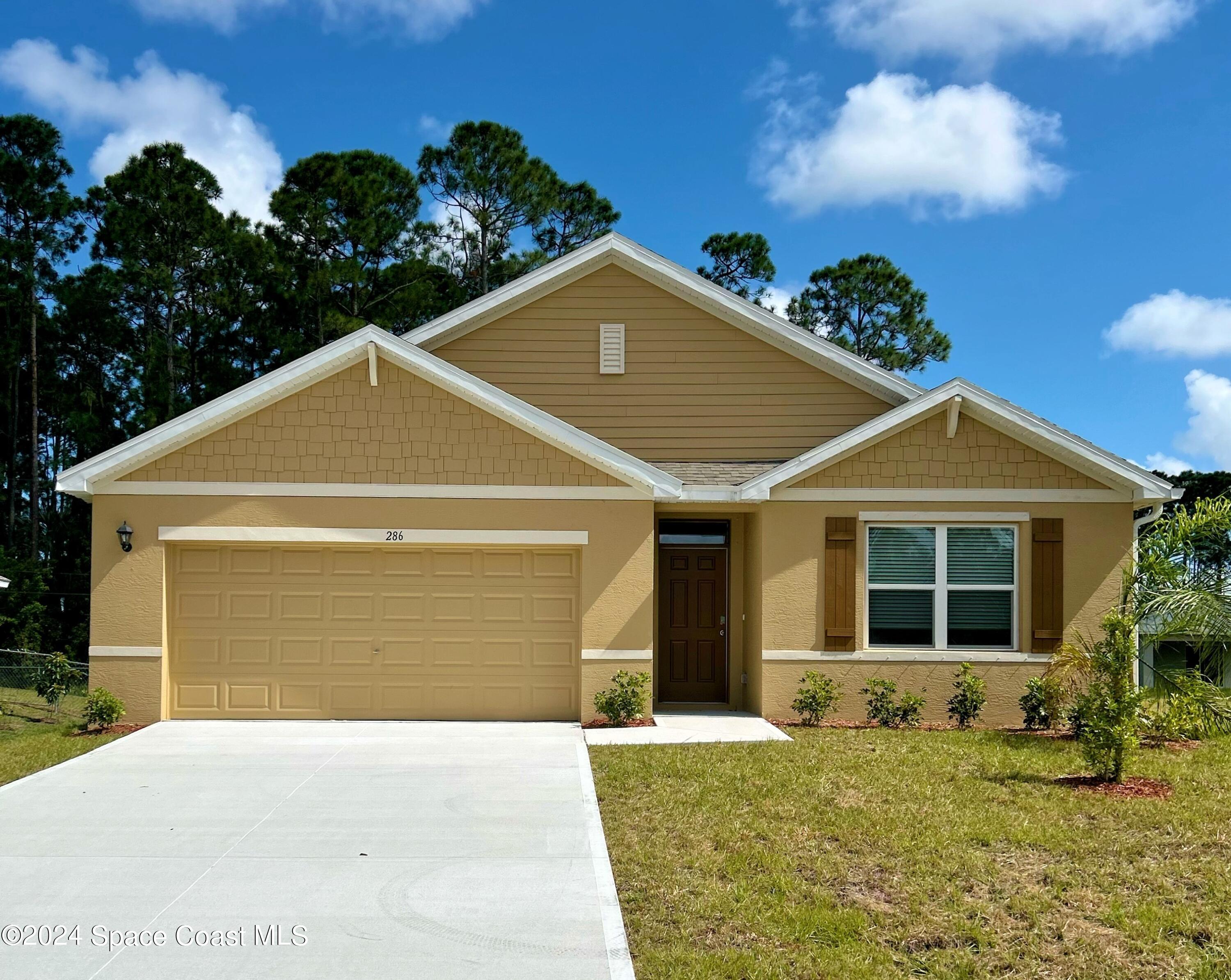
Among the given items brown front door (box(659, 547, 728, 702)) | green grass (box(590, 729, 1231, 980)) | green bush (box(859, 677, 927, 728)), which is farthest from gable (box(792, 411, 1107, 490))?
green grass (box(590, 729, 1231, 980))

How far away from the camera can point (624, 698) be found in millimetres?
11422

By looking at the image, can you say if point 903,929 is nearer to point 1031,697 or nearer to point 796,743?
point 796,743

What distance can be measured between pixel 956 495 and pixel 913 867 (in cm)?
654

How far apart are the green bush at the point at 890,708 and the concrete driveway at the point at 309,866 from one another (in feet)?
12.8

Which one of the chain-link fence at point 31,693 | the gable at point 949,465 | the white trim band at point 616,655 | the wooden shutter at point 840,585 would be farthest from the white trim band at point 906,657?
the chain-link fence at point 31,693

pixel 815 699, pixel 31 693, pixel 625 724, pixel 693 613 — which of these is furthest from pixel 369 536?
pixel 31 693

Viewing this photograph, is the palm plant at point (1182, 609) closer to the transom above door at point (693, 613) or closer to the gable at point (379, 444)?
the transom above door at point (693, 613)

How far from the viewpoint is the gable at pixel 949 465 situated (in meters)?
12.1

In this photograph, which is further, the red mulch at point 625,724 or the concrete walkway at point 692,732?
the red mulch at point 625,724

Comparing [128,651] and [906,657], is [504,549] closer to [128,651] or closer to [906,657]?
[128,651]

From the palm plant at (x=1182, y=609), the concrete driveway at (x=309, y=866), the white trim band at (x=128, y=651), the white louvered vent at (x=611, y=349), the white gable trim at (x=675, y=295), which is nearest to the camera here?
the concrete driveway at (x=309, y=866)

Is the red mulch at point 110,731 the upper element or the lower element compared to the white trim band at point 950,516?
lower

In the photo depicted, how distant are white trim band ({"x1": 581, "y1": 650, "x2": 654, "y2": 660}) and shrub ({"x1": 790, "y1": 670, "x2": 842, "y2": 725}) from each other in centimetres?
183

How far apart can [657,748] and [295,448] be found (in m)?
5.40
